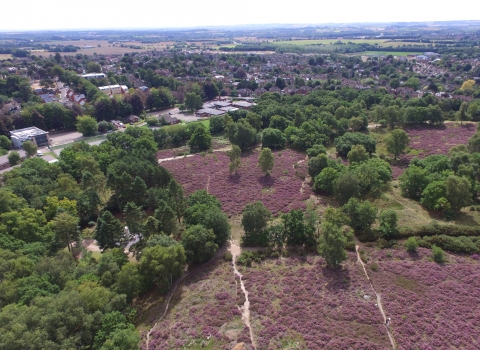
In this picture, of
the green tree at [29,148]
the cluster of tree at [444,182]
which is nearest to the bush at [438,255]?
the cluster of tree at [444,182]

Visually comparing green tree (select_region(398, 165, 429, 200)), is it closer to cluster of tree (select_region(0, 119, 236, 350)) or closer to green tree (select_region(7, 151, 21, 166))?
cluster of tree (select_region(0, 119, 236, 350))

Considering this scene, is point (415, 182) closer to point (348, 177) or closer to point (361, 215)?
point (348, 177)

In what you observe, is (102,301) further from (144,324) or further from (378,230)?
(378,230)

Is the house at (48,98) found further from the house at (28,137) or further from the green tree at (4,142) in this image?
the green tree at (4,142)

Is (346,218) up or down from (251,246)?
up

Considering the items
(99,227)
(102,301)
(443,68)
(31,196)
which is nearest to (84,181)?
(31,196)

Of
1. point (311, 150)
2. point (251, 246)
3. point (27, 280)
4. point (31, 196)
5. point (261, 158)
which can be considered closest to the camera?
point (27, 280)
